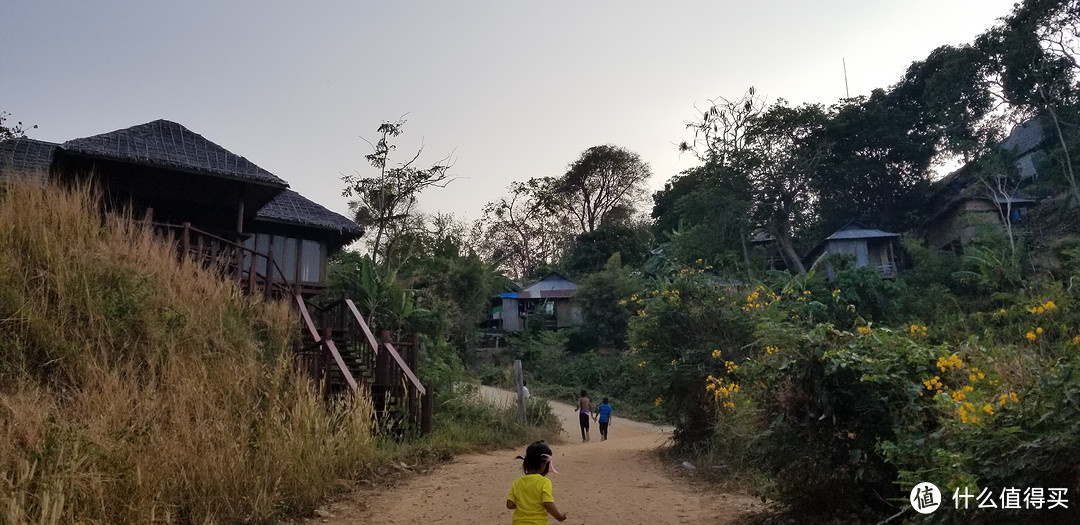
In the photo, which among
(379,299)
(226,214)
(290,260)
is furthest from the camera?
(379,299)

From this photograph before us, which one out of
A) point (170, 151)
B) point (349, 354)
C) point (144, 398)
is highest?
point (170, 151)

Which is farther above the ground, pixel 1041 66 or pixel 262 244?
pixel 1041 66

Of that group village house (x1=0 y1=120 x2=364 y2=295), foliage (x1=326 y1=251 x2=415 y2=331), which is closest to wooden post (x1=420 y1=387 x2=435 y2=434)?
village house (x1=0 y1=120 x2=364 y2=295)

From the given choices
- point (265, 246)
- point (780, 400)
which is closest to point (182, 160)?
point (265, 246)

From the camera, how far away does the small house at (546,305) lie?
38.8 metres

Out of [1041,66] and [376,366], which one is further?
[1041,66]

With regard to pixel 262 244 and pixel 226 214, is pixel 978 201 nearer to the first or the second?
pixel 262 244

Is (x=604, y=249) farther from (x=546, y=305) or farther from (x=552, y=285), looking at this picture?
(x=546, y=305)

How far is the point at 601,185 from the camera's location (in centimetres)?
4678

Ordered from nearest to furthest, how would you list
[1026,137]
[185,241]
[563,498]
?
[563,498]
[185,241]
[1026,137]

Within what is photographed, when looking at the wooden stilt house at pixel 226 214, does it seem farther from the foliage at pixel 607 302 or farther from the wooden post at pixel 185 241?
the foliage at pixel 607 302

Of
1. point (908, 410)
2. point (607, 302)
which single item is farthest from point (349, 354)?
point (607, 302)

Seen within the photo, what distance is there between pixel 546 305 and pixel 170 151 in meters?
27.4

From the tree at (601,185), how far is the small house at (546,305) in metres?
6.98
